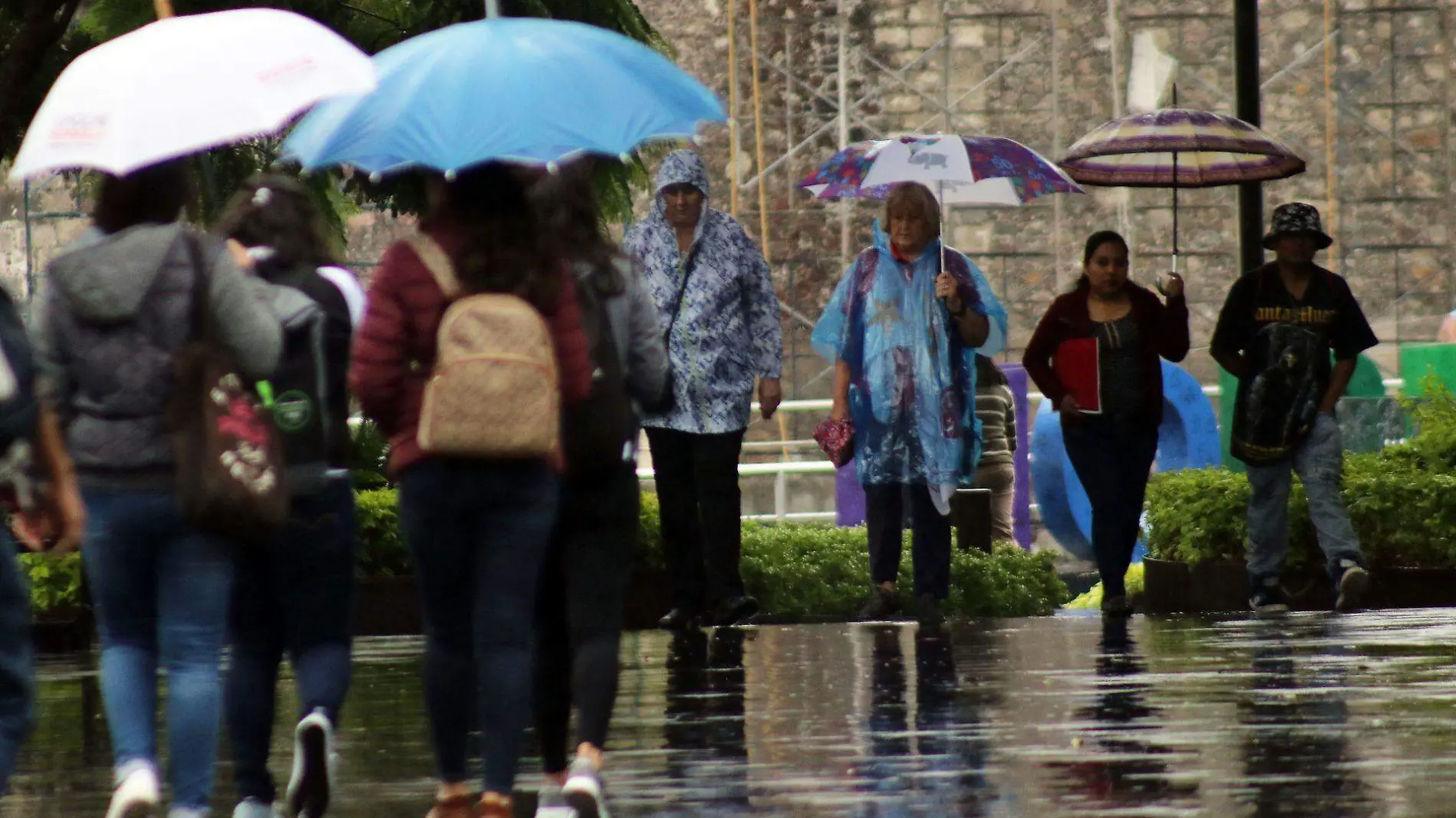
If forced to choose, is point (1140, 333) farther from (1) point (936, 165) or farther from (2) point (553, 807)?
(2) point (553, 807)

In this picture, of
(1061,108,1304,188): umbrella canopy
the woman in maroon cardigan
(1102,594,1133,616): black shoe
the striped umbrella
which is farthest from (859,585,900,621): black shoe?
(1061,108,1304,188): umbrella canopy

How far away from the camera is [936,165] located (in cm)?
1306

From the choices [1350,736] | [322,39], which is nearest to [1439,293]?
[1350,736]

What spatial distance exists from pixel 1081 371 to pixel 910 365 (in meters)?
0.89

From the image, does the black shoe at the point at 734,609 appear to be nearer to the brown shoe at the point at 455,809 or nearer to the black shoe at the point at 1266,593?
the black shoe at the point at 1266,593

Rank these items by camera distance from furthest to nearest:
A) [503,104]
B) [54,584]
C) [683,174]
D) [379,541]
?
[379,541]
[54,584]
[683,174]
[503,104]

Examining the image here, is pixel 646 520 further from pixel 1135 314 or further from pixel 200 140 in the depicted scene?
pixel 200 140

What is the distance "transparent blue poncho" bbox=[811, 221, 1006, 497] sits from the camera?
11.8 m

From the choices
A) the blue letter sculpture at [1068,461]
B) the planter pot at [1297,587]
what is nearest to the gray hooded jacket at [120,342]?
the planter pot at [1297,587]

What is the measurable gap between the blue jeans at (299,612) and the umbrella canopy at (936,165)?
6.51 m

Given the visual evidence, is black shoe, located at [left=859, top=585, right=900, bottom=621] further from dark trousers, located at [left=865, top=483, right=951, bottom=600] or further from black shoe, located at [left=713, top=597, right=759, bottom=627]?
black shoe, located at [left=713, top=597, right=759, bottom=627]

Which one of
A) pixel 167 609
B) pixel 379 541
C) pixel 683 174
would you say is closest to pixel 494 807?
pixel 167 609

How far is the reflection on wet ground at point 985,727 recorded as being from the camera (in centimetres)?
643

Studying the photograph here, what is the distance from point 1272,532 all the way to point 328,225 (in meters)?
4.88
